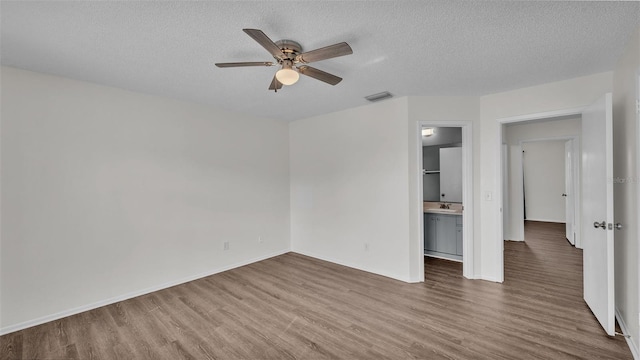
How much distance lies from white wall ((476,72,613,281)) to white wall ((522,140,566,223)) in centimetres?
525

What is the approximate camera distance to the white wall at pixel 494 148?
314 centimetres

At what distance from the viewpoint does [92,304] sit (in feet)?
9.64

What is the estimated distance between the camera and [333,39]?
6.78 ft

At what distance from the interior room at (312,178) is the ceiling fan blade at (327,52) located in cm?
2

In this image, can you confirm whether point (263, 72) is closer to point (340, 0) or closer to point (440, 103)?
point (340, 0)

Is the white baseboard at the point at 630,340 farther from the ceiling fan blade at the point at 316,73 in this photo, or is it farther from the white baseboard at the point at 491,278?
the ceiling fan blade at the point at 316,73

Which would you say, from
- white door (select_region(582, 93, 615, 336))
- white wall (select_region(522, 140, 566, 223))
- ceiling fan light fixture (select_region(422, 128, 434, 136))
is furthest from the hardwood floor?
white wall (select_region(522, 140, 566, 223))

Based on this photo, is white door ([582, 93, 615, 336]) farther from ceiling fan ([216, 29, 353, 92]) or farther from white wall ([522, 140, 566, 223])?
white wall ([522, 140, 566, 223])

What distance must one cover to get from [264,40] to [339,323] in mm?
2503

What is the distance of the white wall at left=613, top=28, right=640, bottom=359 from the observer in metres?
2.01

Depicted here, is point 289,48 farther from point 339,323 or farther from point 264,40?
point 339,323

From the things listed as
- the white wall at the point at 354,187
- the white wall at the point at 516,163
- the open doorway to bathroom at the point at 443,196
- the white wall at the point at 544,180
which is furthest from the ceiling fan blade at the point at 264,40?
the white wall at the point at 544,180

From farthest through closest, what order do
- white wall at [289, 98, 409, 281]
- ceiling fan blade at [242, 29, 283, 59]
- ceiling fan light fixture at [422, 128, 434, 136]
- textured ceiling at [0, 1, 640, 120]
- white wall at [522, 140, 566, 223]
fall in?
white wall at [522, 140, 566, 223] → ceiling fan light fixture at [422, 128, 434, 136] → white wall at [289, 98, 409, 281] → textured ceiling at [0, 1, 640, 120] → ceiling fan blade at [242, 29, 283, 59]

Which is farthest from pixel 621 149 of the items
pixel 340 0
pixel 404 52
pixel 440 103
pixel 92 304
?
pixel 92 304
